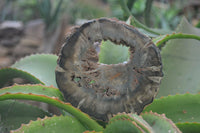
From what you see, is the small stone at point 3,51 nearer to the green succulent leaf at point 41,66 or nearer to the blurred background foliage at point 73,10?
the blurred background foliage at point 73,10

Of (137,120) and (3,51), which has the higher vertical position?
(137,120)

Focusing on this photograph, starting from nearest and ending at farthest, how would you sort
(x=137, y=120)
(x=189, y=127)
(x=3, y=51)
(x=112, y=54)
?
(x=137, y=120) < (x=189, y=127) < (x=112, y=54) < (x=3, y=51)

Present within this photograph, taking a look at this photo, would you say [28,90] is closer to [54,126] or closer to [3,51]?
[54,126]

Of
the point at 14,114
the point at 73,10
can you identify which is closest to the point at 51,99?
the point at 14,114

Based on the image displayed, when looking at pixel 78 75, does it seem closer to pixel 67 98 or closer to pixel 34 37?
pixel 67 98

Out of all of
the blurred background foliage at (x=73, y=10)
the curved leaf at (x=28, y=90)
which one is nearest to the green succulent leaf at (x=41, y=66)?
the curved leaf at (x=28, y=90)

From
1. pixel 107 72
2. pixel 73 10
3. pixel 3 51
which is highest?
pixel 73 10
